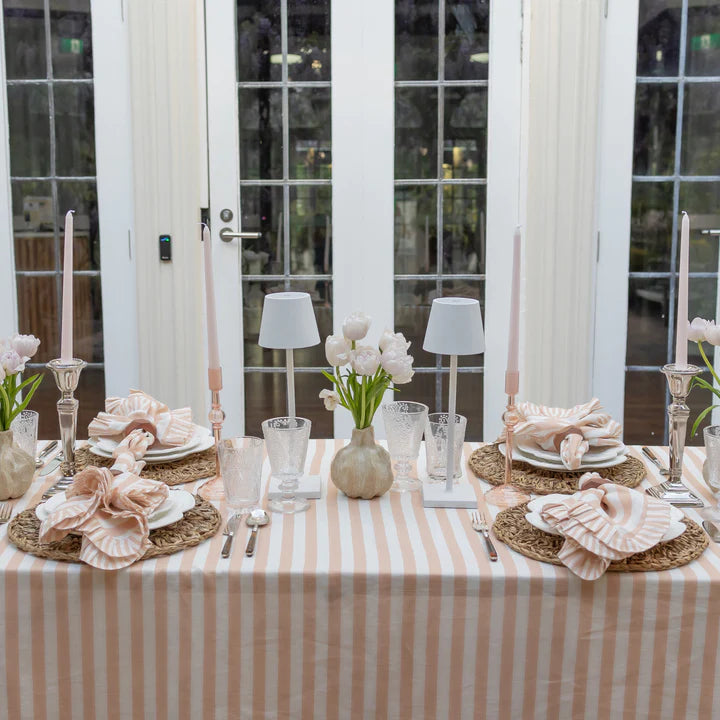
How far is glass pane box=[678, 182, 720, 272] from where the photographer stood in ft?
10.8

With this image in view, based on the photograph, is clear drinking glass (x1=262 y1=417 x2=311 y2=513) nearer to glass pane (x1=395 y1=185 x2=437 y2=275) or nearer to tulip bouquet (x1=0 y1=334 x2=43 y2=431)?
tulip bouquet (x1=0 y1=334 x2=43 y2=431)

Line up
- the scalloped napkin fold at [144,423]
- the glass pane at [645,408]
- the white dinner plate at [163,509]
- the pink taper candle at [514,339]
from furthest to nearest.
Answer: the glass pane at [645,408] < the scalloped napkin fold at [144,423] < the pink taper candle at [514,339] < the white dinner plate at [163,509]

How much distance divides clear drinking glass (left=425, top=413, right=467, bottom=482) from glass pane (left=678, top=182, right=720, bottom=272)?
1.99 meters


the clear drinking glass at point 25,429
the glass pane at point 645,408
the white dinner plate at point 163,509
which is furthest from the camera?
the glass pane at point 645,408

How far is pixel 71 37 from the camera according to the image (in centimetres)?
325

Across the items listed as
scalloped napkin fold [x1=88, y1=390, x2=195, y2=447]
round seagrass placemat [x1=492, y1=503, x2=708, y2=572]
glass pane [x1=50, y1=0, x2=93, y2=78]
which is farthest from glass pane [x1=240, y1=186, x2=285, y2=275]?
round seagrass placemat [x1=492, y1=503, x2=708, y2=572]

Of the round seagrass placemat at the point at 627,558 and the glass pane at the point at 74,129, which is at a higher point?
the glass pane at the point at 74,129

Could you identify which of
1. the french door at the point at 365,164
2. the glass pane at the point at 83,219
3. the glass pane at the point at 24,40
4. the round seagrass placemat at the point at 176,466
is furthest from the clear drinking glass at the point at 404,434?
the glass pane at the point at 24,40

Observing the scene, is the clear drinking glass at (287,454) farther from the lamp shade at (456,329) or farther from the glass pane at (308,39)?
the glass pane at (308,39)

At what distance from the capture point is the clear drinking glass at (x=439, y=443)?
164cm

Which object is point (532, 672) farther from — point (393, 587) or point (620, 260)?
point (620, 260)

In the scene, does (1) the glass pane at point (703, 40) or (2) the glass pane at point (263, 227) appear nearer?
(1) the glass pane at point (703, 40)

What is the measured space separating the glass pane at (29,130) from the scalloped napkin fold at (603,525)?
2.55 metres

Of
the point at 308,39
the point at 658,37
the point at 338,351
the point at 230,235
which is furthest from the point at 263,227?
the point at 338,351
